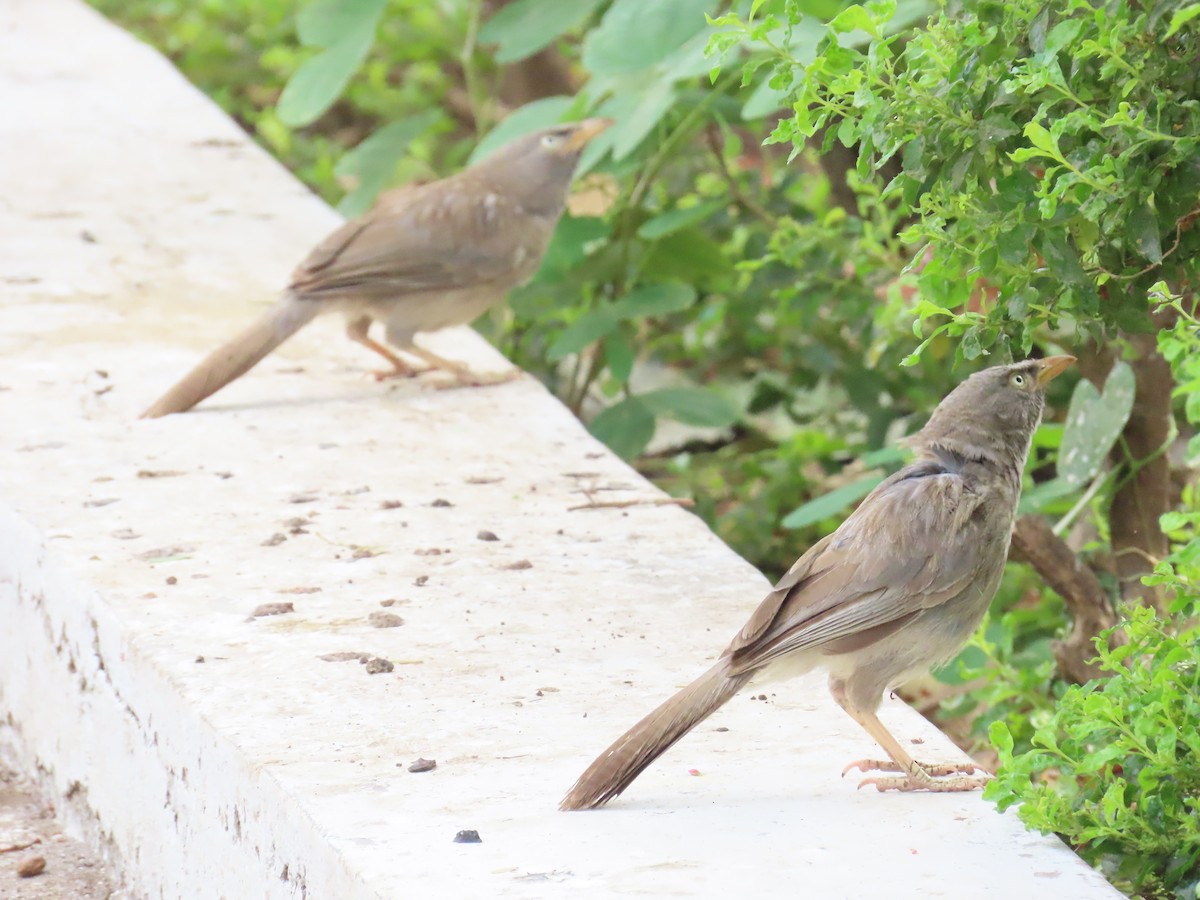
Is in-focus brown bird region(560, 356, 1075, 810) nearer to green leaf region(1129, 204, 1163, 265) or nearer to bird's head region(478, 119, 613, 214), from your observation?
green leaf region(1129, 204, 1163, 265)

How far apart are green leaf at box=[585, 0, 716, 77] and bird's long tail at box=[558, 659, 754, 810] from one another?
2.63 meters

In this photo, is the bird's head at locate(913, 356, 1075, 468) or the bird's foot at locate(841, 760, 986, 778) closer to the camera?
the bird's foot at locate(841, 760, 986, 778)

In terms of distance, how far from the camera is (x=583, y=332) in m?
6.05

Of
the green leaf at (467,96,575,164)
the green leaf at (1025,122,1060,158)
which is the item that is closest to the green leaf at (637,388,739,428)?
the green leaf at (467,96,575,164)

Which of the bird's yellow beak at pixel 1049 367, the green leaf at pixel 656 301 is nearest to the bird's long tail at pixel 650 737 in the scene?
the bird's yellow beak at pixel 1049 367

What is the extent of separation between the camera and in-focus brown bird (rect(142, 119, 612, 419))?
5516 millimetres

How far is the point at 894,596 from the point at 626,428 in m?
2.88

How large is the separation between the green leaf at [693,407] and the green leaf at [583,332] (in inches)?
11.0

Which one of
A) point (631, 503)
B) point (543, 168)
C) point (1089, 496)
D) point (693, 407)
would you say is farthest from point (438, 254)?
point (1089, 496)

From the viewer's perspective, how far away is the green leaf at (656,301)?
5957mm

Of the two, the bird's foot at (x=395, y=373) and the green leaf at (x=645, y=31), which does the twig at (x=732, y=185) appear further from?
the bird's foot at (x=395, y=373)

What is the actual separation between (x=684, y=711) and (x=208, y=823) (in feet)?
3.01

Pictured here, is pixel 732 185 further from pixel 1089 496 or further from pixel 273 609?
pixel 273 609

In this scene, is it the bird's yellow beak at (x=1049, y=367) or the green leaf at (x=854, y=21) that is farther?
the bird's yellow beak at (x=1049, y=367)
